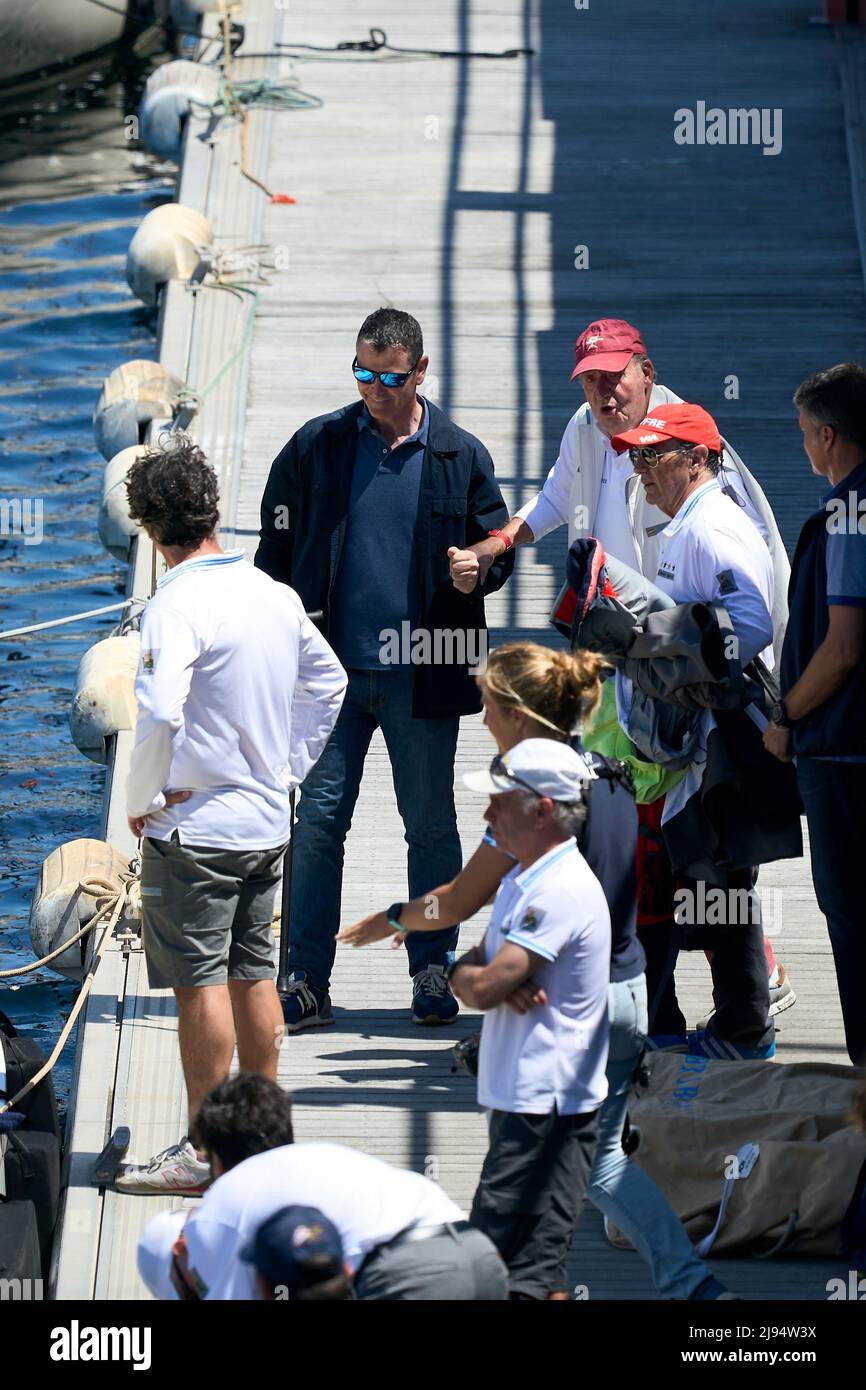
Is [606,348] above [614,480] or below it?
above

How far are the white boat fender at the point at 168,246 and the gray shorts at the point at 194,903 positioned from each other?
6.71m

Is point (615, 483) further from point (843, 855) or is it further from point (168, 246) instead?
point (168, 246)

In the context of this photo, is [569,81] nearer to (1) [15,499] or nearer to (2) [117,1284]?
(1) [15,499]

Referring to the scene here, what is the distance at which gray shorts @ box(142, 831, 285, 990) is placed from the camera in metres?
4.54

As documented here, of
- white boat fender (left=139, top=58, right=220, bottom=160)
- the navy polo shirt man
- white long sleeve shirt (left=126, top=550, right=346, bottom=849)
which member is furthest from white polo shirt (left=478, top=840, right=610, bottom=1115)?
white boat fender (left=139, top=58, right=220, bottom=160)

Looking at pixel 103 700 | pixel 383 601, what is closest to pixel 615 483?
pixel 383 601

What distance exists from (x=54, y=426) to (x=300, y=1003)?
8.58 meters

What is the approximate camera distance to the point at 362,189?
11.5 m

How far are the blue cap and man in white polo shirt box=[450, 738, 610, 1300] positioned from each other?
2.37 feet

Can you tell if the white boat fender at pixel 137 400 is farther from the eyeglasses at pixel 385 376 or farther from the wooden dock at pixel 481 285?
the eyeglasses at pixel 385 376

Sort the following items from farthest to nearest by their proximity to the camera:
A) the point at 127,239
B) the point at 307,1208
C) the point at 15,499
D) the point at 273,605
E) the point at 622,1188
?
the point at 127,239, the point at 15,499, the point at 273,605, the point at 622,1188, the point at 307,1208

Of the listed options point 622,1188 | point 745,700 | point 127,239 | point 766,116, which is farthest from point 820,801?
point 127,239

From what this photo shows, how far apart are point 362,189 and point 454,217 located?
0.61 m

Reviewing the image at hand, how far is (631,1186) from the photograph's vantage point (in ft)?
13.5
